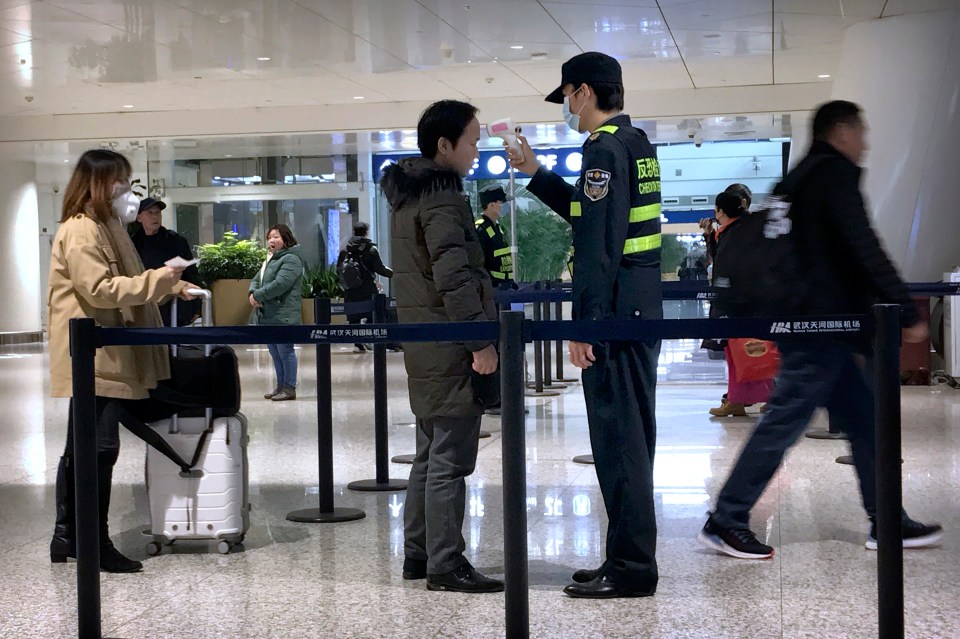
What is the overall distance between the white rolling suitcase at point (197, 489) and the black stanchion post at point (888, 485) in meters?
2.72

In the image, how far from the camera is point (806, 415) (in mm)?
4508

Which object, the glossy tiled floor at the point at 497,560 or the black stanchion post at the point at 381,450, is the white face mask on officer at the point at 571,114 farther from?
the black stanchion post at the point at 381,450

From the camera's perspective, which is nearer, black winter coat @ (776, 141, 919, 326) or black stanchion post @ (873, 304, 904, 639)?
black stanchion post @ (873, 304, 904, 639)

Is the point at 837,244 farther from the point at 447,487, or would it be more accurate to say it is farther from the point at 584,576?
the point at 447,487

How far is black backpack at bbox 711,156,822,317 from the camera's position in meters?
4.54

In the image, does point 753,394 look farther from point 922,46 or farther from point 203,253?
point 203,253

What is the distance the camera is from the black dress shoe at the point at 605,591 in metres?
3.99

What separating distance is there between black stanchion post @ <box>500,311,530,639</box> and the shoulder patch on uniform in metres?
0.72

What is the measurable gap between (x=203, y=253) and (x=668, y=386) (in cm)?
1289

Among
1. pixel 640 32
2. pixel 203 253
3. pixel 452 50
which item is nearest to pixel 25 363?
pixel 203 253

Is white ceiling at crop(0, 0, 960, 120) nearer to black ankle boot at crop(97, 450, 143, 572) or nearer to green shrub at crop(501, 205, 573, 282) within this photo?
green shrub at crop(501, 205, 573, 282)

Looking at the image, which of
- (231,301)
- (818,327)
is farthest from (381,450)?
(231,301)

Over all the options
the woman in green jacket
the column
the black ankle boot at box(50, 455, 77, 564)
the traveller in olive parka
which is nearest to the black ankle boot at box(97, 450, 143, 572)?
the black ankle boot at box(50, 455, 77, 564)

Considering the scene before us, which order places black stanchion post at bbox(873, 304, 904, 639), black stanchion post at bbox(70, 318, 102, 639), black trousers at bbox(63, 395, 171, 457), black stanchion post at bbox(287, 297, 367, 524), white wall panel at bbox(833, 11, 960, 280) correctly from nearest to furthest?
black stanchion post at bbox(873, 304, 904, 639) < black stanchion post at bbox(70, 318, 102, 639) < black trousers at bbox(63, 395, 171, 457) < black stanchion post at bbox(287, 297, 367, 524) < white wall panel at bbox(833, 11, 960, 280)
